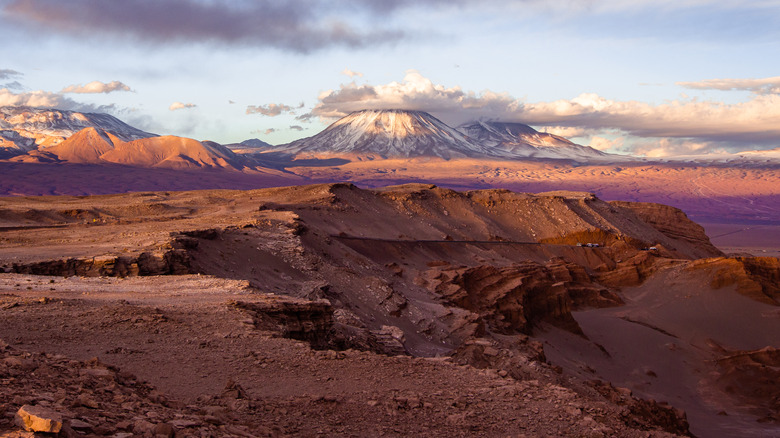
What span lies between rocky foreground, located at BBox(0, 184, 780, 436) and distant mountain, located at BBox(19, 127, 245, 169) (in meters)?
79.5

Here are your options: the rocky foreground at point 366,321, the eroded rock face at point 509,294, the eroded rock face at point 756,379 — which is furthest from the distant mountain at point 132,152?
the eroded rock face at point 756,379

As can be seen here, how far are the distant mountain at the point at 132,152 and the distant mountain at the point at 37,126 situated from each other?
34.5 ft

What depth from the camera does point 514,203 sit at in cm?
4881

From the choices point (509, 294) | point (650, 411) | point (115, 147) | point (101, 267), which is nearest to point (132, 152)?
point (115, 147)

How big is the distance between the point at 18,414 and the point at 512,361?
9442 millimetres

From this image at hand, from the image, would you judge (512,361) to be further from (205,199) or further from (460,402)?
(205,199)

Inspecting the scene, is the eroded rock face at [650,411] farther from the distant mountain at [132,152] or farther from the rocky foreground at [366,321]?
the distant mountain at [132,152]

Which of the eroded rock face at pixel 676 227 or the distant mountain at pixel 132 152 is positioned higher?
the distant mountain at pixel 132 152

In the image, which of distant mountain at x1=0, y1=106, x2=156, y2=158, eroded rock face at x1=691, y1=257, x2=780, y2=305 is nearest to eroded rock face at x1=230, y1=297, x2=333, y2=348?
eroded rock face at x1=691, y1=257, x2=780, y2=305

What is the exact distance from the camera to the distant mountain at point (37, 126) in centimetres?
13900

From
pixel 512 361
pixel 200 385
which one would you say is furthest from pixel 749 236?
pixel 200 385

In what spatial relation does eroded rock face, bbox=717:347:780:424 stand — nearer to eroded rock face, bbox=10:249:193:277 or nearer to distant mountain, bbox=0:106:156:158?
eroded rock face, bbox=10:249:193:277

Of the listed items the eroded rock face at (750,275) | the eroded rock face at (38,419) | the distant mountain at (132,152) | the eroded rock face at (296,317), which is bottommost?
the eroded rock face at (750,275)

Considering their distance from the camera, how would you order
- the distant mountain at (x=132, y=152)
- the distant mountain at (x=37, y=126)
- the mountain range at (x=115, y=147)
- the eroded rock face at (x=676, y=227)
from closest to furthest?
the eroded rock face at (x=676, y=227) → the distant mountain at (x=132, y=152) → the mountain range at (x=115, y=147) → the distant mountain at (x=37, y=126)
